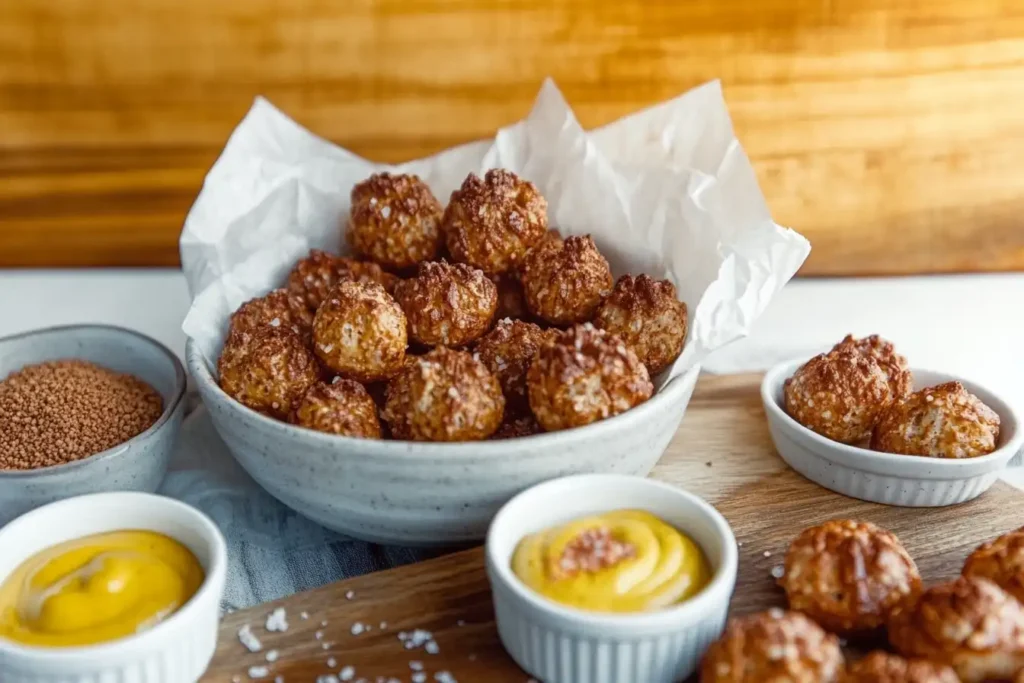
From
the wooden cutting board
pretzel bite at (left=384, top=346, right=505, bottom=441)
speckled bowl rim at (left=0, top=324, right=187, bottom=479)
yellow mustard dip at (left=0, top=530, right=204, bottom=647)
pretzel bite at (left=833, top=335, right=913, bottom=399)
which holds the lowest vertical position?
the wooden cutting board

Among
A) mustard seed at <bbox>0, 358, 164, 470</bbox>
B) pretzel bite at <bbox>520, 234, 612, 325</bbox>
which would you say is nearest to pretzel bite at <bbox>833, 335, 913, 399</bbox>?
pretzel bite at <bbox>520, 234, 612, 325</bbox>

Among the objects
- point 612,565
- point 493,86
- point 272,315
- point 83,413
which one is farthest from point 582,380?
point 493,86

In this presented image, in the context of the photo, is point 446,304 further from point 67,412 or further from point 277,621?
point 67,412

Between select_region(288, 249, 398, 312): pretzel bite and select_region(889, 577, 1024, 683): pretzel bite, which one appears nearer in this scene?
select_region(889, 577, 1024, 683): pretzel bite

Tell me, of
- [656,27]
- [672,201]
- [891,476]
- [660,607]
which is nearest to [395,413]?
[660,607]

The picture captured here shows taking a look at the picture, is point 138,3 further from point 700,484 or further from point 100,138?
point 700,484

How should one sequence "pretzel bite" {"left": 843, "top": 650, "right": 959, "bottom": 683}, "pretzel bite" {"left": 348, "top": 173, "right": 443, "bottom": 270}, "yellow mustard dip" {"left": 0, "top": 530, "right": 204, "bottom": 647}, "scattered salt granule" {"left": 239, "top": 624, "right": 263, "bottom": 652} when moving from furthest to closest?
1. "pretzel bite" {"left": 348, "top": 173, "right": 443, "bottom": 270}
2. "scattered salt granule" {"left": 239, "top": 624, "right": 263, "bottom": 652}
3. "yellow mustard dip" {"left": 0, "top": 530, "right": 204, "bottom": 647}
4. "pretzel bite" {"left": 843, "top": 650, "right": 959, "bottom": 683}

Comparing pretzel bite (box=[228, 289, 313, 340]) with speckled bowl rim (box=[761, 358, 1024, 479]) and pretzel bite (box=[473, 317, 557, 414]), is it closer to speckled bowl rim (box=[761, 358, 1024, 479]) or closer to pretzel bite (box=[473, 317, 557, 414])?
pretzel bite (box=[473, 317, 557, 414])
